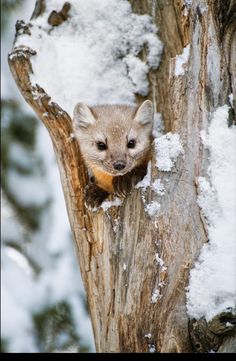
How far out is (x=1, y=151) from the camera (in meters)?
5.68

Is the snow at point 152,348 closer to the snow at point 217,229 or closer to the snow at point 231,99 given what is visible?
the snow at point 217,229

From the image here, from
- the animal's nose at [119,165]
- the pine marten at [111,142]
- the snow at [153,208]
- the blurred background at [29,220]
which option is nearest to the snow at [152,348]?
the snow at [153,208]

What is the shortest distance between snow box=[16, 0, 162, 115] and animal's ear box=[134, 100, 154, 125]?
44cm

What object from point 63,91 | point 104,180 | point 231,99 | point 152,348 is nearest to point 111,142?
point 104,180

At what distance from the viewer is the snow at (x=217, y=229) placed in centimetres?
329

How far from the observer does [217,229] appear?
3.44 m

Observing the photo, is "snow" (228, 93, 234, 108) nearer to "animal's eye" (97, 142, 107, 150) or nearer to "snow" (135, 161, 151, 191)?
"snow" (135, 161, 151, 191)

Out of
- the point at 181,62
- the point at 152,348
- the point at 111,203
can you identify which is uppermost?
the point at 181,62

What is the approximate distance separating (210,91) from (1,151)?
2.53 meters

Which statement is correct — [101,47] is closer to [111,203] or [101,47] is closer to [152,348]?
[111,203]

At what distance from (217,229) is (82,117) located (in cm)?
140

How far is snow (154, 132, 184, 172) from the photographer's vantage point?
365cm

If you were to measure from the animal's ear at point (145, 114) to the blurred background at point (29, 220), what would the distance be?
1592 millimetres

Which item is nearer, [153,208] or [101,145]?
[153,208]
